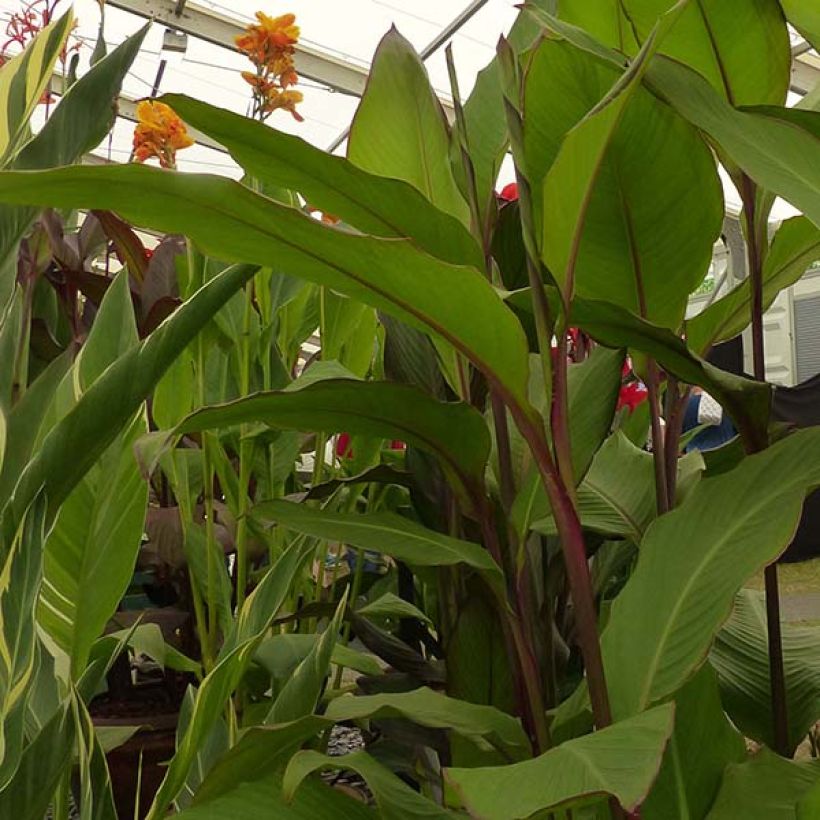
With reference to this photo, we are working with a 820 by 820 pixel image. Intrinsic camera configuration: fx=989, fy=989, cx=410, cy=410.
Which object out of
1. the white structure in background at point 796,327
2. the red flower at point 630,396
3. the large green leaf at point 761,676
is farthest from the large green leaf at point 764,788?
the white structure in background at point 796,327

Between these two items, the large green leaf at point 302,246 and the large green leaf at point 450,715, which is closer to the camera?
the large green leaf at point 302,246

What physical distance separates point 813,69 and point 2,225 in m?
7.03

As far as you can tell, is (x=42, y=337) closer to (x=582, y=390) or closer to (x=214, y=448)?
(x=214, y=448)

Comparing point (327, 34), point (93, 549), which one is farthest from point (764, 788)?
point (327, 34)

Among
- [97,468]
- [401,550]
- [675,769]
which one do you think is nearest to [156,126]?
[97,468]

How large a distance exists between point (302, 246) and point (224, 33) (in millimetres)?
7727

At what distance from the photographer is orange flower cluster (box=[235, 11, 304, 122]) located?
3.45ft

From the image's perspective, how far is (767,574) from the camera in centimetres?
57

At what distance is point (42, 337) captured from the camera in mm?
1100

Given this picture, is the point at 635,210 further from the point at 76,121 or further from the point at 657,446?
the point at 76,121

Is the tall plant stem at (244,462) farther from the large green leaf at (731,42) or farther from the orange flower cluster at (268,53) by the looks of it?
the large green leaf at (731,42)

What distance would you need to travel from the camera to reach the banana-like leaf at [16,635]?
43 centimetres

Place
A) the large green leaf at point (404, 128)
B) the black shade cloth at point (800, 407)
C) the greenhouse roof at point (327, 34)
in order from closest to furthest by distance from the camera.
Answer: the large green leaf at point (404, 128) → the black shade cloth at point (800, 407) → the greenhouse roof at point (327, 34)

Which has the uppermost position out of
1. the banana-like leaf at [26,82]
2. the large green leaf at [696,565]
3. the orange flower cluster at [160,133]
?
the orange flower cluster at [160,133]
